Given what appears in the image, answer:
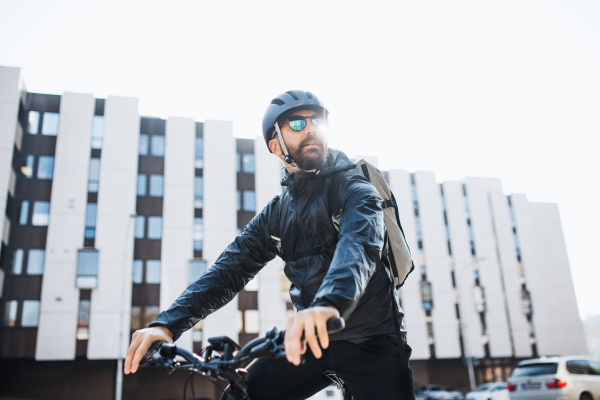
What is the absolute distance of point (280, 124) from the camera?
2543 mm

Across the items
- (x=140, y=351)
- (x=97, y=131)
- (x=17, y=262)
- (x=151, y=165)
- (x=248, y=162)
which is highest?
(x=97, y=131)

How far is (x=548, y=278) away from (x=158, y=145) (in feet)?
116

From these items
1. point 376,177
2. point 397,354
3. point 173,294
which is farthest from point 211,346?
point 173,294

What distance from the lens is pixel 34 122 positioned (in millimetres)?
32281

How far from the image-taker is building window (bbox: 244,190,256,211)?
34.8 m

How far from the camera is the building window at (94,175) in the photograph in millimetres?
31766

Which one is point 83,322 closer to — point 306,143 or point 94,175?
point 94,175

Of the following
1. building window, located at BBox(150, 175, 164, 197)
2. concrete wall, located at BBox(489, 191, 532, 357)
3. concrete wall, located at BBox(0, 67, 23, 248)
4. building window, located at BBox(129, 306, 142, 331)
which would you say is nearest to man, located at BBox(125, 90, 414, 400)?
building window, located at BBox(129, 306, 142, 331)

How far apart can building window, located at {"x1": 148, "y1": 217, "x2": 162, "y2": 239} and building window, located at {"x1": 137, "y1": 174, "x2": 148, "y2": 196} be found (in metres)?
1.96

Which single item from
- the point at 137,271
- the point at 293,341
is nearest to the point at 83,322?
the point at 137,271

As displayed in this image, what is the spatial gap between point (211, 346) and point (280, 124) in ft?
4.11

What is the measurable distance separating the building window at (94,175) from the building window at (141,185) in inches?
105

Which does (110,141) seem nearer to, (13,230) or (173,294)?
(13,230)

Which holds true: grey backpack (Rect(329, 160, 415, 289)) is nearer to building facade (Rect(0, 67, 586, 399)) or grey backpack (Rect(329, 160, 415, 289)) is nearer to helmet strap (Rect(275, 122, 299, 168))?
helmet strap (Rect(275, 122, 299, 168))
